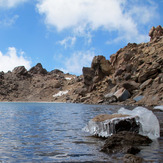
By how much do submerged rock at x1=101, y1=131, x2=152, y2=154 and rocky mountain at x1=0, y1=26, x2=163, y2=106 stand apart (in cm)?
4719

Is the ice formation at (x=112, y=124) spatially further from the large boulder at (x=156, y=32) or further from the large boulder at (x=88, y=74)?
the large boulder at (x=156, y=32)

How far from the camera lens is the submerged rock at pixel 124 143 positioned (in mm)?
10180

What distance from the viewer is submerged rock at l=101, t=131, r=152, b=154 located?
1018cm

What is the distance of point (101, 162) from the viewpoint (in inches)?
343

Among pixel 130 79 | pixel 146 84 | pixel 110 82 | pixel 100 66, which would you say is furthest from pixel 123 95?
pixel 100 66

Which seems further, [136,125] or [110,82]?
[110,82]

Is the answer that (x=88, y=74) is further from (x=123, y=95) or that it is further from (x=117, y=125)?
(x=117, y=125)

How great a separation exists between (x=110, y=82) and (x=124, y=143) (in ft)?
265

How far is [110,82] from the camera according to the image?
91.1 meters

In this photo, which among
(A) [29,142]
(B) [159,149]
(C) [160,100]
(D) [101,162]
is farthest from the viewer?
(C) [160,100]

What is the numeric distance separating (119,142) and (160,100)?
163 ft

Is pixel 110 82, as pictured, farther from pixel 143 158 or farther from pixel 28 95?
pixel 143 158

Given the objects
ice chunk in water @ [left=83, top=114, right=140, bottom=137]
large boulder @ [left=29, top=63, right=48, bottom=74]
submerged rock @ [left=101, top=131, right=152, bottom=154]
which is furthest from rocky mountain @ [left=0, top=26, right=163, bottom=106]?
submerged rock @ [left=101, top=131, right=152, bottom=154]

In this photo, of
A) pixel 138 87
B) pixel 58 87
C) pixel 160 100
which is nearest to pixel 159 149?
pixel 160 100
